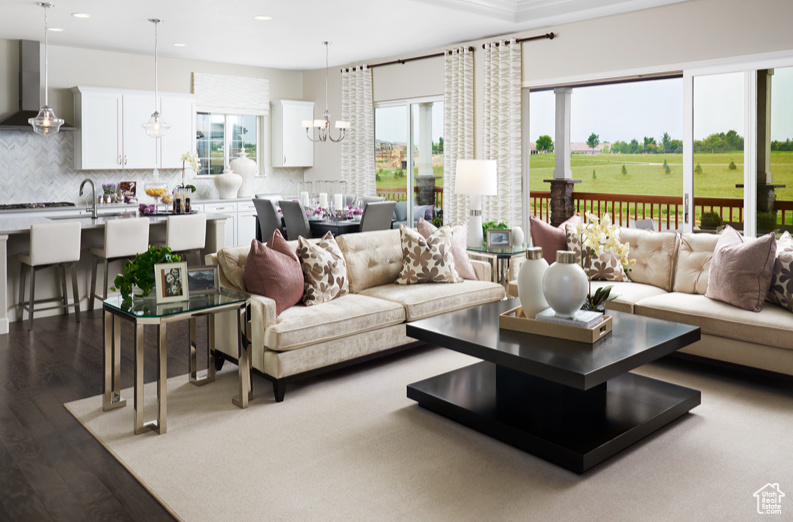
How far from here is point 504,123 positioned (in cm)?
714

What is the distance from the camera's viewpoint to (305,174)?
10.2m

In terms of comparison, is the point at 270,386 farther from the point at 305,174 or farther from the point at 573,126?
the point at 573,126

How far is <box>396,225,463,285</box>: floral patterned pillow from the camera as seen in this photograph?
486 cm

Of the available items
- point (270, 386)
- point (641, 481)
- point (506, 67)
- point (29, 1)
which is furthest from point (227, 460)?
point (506, 67)

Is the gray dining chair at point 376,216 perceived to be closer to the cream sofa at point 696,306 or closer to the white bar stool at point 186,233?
the white bar stool at point 186,233

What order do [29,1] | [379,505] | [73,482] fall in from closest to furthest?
Result: [379,505] → [73,482] → [29,1]

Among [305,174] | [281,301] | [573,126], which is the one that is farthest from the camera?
[573,126]

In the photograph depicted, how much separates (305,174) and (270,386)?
6587mm

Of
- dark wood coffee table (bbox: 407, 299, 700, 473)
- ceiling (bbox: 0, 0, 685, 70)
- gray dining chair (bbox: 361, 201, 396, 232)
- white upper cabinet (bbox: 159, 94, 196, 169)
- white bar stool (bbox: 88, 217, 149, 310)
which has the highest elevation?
ceiling (bbox: 0, 0, 685, 70)

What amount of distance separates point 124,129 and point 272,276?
5.12 meters

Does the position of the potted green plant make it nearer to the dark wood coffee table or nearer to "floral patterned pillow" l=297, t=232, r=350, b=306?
"floral patterned pillow" l=297, t=232, r=350, b=306

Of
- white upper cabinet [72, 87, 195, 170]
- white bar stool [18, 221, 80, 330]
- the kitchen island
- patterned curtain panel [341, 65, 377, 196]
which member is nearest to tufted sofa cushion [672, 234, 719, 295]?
the kitchen island

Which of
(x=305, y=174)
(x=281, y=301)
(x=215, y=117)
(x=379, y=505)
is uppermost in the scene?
(x=215, y=117)

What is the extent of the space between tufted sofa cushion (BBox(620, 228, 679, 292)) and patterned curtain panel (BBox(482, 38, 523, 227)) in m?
2.21
